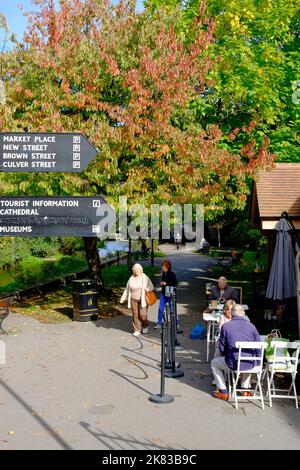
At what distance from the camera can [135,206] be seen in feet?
48.3

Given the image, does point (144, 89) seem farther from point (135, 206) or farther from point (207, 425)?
point (207, 425)

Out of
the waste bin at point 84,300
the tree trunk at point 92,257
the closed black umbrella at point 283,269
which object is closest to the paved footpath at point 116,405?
the closed black umbrella at point 283,269

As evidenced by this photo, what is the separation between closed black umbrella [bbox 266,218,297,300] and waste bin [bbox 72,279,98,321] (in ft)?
16.7

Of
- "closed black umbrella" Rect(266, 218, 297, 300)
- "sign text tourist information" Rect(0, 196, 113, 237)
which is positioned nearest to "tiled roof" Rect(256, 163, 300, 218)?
"closed black umbrella" Rect(266, 218, 297, 300)

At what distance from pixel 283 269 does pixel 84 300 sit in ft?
18.4

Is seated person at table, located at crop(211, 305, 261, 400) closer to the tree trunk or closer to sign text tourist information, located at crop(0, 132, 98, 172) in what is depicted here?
sign text tourist information, located at crop(0, 132, 98, 172)

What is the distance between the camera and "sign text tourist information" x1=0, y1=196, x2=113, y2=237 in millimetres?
6258

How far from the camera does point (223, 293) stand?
12750 mm

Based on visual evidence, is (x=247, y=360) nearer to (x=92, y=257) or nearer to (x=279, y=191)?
(x=279, y=191)

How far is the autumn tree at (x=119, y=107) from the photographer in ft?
47.2

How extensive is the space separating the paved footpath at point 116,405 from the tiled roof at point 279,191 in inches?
173

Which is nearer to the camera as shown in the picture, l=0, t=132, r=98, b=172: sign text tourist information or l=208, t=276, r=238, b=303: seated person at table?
l=0, t=132, r=98, b=172: sign text tourist information
